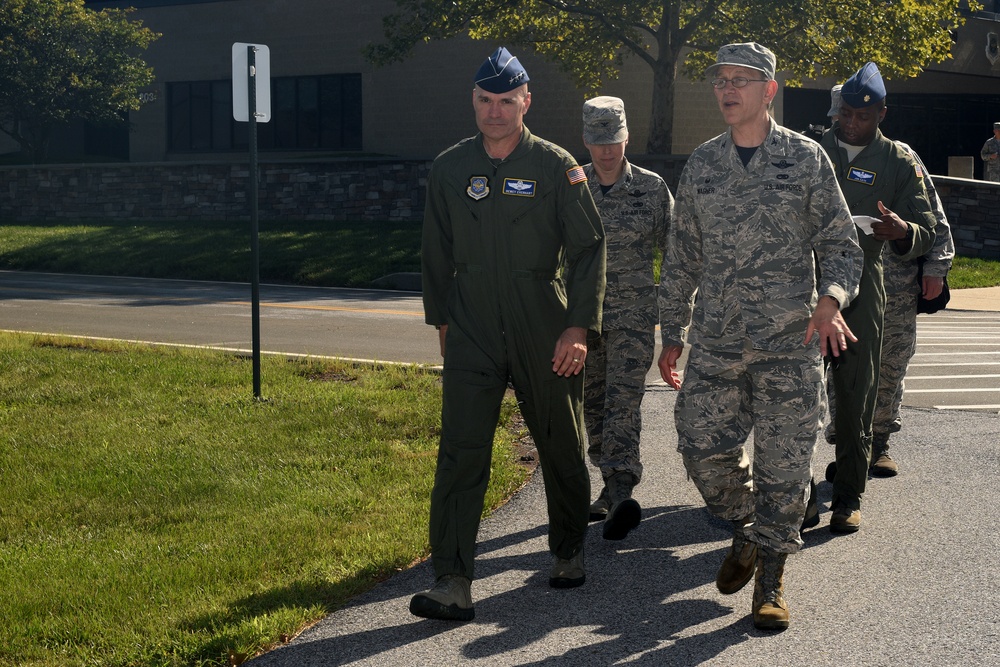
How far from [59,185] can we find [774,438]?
3089cm

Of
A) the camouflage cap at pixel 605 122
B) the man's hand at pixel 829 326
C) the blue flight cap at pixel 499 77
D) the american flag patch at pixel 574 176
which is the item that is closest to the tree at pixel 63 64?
the camouflage cap at pixel 605 122

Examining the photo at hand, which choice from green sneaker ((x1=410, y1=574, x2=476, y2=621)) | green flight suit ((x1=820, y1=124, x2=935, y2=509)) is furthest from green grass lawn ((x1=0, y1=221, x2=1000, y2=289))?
green sneaker ((x1=410, y1=574, x2=476, y2=621))

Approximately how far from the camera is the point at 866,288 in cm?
621

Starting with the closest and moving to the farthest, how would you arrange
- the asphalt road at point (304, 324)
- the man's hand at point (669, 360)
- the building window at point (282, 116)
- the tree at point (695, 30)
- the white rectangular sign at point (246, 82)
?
the man's hand at point (669, 360), the white rectangular sign at point (246, 82), the asphalt road at point (304, 324), the tree at point (695, 30), the building window at point (282, 116)

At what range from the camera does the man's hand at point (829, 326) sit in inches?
189

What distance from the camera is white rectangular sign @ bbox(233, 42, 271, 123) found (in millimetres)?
9484

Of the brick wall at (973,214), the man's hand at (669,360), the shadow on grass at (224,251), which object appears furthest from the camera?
the brick wall at (973,214)

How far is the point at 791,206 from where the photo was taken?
4953 millimetres

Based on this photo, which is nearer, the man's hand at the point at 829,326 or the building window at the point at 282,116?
the man's hand at the point at 829,326

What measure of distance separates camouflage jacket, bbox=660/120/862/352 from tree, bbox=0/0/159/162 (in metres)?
33.7

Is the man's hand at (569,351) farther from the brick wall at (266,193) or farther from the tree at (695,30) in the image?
the brick wall at (266,193)

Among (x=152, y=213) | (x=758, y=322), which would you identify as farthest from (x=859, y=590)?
(x=152, y=213)

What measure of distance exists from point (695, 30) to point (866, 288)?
20.7 metres

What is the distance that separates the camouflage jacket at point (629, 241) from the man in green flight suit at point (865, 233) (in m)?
0.93
